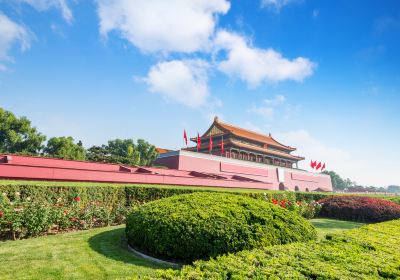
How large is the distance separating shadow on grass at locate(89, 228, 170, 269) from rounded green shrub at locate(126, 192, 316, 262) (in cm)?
26

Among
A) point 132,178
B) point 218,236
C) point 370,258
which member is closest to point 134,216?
point 218,236

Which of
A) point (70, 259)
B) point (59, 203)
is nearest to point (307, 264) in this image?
point (70, 259)

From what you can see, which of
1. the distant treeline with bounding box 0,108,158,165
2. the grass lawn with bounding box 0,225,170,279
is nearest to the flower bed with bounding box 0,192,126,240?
the grass lawn with bounding box 0,225,170,279

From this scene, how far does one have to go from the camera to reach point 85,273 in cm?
414

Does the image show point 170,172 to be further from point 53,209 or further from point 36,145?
point 36,145

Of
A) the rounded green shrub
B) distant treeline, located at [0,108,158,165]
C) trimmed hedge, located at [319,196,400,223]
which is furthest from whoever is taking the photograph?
distant treeline, located at [0,108,158,165]

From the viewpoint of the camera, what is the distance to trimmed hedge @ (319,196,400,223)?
12.9 metres

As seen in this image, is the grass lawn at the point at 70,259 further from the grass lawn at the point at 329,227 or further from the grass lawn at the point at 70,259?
the grass lawn at the point at 329,227

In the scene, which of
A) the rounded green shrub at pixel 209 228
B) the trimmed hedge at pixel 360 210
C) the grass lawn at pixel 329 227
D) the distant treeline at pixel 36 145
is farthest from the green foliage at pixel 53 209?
the distant treeline at pixel 36 145

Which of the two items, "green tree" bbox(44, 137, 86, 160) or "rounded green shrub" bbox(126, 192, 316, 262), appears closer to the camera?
"rounded green shrub" bbox(126, 192, 316, 262)

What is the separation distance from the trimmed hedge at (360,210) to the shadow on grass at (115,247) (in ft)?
37.9

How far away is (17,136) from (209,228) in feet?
122

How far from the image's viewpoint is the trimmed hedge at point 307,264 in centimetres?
271

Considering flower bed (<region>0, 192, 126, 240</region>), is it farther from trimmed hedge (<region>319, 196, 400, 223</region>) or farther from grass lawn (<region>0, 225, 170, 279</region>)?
trimmed hedge (<region>319, 196, 400, 223</region>)
